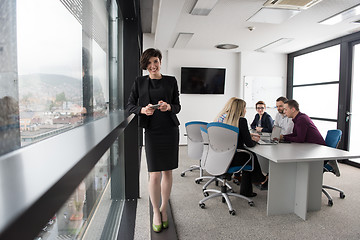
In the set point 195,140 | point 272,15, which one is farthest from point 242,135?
point 272,15

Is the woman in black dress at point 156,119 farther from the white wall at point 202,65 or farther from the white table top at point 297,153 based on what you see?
the white wall at point 202,65

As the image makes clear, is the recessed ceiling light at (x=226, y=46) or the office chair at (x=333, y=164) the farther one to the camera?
the recessed ceiling light at (x=226, y=46)

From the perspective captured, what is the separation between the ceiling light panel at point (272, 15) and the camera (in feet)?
12.0

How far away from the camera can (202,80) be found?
6930 mm

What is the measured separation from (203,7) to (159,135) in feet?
7.59

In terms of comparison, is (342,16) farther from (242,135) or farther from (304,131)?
(242,135)

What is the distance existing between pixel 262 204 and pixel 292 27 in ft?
11.3

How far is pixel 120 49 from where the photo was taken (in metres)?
2.81

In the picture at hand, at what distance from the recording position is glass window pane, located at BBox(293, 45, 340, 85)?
5627mm

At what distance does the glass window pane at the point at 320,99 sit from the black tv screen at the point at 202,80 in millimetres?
2205

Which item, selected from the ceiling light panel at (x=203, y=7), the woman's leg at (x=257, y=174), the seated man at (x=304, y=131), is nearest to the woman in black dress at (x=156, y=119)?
the woman's leg at (x=257, y=174)

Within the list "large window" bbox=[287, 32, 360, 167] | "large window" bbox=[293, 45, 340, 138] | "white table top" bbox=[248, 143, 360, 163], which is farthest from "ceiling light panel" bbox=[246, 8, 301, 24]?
"large window" bbox=[293, 45, 340, 138]

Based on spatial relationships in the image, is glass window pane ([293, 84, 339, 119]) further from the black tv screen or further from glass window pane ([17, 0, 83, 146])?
glass window pane ([17, 0, 83, 146])

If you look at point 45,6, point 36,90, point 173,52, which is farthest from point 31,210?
point 173,52
